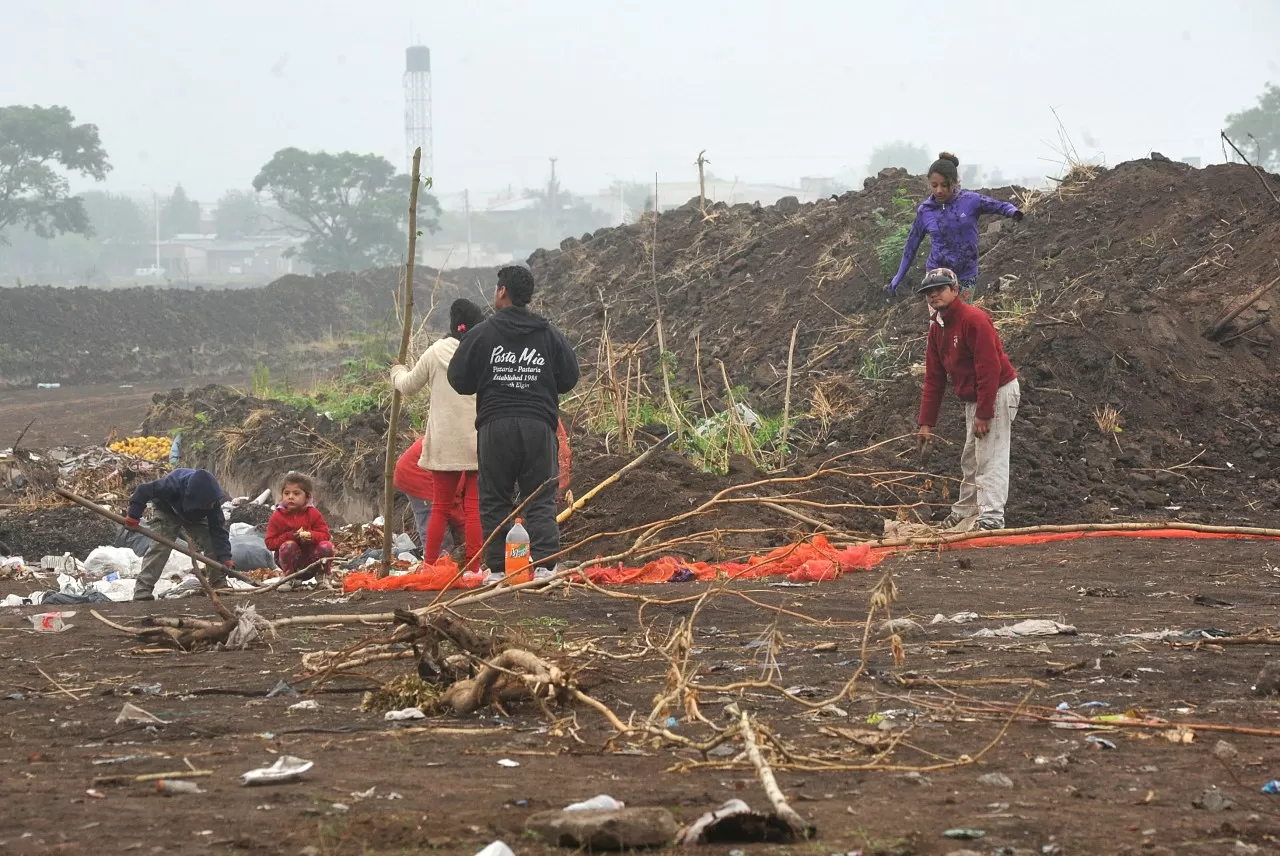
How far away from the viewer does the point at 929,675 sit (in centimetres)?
475

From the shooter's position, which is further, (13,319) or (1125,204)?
(13,319)

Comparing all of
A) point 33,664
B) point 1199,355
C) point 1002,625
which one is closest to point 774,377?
point 1199,355

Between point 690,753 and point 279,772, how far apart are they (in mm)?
1027

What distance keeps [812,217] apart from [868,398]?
868cm

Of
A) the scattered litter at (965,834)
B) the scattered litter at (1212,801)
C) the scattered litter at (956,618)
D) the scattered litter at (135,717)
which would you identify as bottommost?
the scattered litter at (956,618)

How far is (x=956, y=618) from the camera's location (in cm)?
603

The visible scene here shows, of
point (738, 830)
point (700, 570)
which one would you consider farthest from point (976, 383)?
point (738, 830)

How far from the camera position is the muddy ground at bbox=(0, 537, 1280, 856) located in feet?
9.88

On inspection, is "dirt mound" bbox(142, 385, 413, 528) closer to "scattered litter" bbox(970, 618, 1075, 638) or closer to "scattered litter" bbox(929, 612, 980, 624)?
"scattered litter" bbox(929, 612, 980, 624)

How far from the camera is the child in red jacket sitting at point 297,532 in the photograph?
343 inches

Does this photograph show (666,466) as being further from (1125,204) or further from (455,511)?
(1125,204)

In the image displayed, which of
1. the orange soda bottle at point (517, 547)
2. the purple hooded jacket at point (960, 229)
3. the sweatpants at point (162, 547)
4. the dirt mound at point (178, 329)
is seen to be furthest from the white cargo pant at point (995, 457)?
the dirt mound at point (178, 329)

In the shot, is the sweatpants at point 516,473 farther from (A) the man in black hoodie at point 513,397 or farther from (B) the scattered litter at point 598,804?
(B) the scattered litter at point 598,804

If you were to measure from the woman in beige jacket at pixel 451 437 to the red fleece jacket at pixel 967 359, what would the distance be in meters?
2.80
